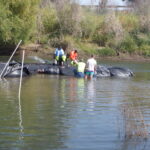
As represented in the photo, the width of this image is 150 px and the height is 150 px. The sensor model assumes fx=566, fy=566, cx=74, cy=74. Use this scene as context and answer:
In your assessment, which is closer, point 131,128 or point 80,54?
point 131,128

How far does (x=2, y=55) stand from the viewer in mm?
51562

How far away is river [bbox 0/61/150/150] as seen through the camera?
43.5 feet

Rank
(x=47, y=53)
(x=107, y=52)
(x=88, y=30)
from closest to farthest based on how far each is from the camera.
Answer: (x=47, y=53) → (x=107, y=52) → (x=88, y=30)

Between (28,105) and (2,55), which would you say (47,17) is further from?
(28,105)

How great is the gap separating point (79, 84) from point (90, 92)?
3785 mm

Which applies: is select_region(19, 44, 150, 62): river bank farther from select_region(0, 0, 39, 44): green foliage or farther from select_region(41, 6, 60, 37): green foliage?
select_region(0, 0, 39, 44): green foliage

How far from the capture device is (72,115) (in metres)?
17.1

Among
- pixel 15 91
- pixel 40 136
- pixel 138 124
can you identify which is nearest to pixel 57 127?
pixel 40 136

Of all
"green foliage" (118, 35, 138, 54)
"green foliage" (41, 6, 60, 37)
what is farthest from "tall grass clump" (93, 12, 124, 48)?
"green foliage" (41, 6, 60, 37)

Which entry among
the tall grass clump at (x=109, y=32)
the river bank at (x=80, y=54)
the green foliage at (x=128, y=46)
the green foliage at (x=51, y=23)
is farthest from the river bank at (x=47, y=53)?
the green foliage at (x=51, y=23)

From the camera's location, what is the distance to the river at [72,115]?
43.5 feet

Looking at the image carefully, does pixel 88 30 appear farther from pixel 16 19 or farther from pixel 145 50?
pixel 16 19

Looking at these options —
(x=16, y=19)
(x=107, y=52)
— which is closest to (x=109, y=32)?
(x=107, y=52)

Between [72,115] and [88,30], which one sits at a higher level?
[88,30]
